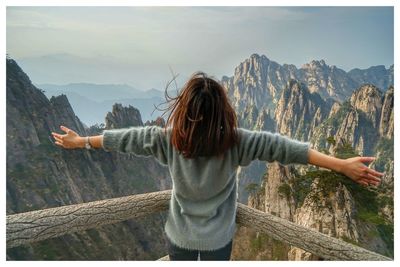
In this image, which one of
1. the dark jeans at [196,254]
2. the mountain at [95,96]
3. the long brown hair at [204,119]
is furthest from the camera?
the mountain at [95,96]

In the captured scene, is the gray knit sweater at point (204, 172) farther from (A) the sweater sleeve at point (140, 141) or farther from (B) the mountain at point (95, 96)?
(B) the mountain at point (95, 96)

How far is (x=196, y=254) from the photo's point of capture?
2047 millimetres

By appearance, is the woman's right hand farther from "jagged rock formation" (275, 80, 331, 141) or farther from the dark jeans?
"jagged rock formation" (275, 80, 331, 141)

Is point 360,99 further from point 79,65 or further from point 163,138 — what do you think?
point 79,65

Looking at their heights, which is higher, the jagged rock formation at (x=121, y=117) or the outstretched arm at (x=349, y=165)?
the outstretched arm at (x=349, y=165)

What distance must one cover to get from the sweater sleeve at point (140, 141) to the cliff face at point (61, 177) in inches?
1471

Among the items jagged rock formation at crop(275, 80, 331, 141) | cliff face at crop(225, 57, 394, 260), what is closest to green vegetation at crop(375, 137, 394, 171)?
cliff face at crop(225, 57, 394, 260)

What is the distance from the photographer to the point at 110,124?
5862 cm

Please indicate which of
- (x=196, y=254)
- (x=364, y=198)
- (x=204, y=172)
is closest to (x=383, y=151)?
(x=364, y=198)

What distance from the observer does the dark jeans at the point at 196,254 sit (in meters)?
2.01

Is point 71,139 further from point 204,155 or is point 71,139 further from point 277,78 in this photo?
point 277,78

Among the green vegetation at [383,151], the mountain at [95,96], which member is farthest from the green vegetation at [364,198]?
the mountain at [95,96]

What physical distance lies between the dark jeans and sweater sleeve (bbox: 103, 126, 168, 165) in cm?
51

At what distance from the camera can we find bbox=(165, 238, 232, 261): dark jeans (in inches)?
79.0
